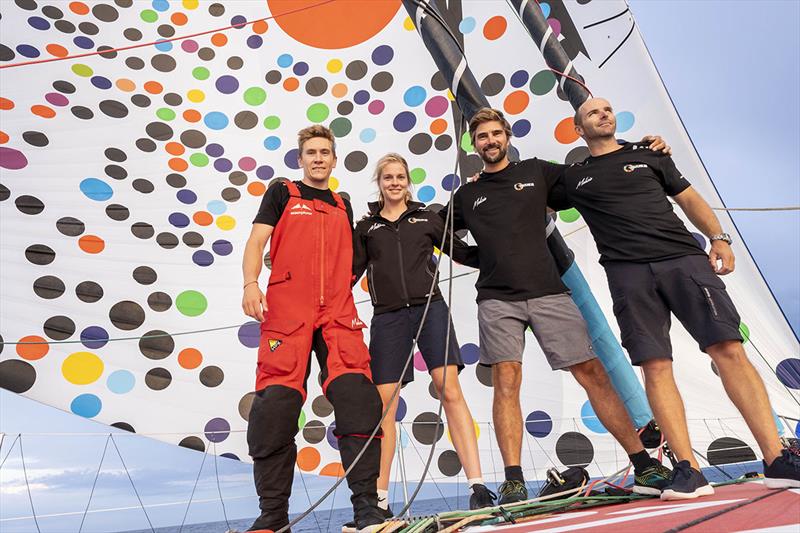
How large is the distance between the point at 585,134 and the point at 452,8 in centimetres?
308

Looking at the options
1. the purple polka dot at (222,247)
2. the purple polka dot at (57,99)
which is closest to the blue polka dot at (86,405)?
the purple polka dot at (222,247)

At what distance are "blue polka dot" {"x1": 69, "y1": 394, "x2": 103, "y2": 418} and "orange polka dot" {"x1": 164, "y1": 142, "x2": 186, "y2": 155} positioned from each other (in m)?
1.86

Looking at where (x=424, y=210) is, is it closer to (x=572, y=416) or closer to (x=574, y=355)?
(x=574, y=355)

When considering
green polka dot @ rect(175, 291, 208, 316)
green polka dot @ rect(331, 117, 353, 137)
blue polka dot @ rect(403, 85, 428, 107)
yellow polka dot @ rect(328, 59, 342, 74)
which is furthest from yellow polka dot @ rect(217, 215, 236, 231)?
blue polka dot @ rect(403, 85, 428, 107)

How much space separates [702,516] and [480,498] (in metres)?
0.87

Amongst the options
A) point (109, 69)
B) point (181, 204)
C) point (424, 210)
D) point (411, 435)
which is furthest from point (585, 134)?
point (109, 69)

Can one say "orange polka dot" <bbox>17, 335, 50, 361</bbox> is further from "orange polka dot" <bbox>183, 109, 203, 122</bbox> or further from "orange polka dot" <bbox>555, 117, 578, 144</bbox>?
"orange polka dot" <bbox>555, 117, 578, 144</bbox>

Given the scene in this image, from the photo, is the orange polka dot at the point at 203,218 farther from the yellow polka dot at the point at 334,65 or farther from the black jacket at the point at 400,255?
the black jacket at the point at 400,255

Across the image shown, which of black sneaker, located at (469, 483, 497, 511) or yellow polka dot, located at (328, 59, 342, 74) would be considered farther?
yellow polka dot, located at (328, 59, 342, 74)

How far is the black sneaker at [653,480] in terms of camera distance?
1.83 metres

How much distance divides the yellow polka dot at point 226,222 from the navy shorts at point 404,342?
2390 mm

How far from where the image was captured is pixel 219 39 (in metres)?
4.79

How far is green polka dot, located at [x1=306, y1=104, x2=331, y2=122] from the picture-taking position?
15.6ft

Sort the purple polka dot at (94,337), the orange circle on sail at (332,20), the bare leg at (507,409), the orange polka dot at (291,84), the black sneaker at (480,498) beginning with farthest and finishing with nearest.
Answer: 1. the orange circle on sail at (332,20)
2. the orange polka dot at (291,84)
3. the purple polka dot at (94,337)
4. the bare leg at (507,409)
5. the black sneaker at (480,498)
